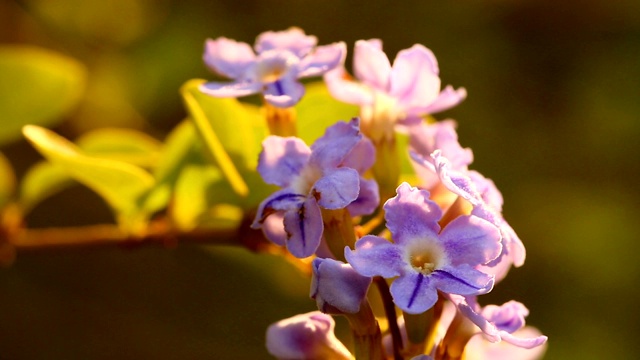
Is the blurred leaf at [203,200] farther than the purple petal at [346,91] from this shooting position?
Yes

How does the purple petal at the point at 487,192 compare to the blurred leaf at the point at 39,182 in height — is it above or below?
above

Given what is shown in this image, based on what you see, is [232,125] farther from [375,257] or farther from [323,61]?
[375,257]

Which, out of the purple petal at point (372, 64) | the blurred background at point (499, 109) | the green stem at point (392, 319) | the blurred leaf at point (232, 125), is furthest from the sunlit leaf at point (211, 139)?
the blurred background at point (499, 109)

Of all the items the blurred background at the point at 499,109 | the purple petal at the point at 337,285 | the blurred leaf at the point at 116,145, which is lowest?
the blurred background at the point at 499,109

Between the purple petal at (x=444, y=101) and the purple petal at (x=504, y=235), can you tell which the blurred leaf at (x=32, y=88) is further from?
the purple petal at (x=504, y=235)

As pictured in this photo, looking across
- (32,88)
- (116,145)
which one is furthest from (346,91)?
(32,88)

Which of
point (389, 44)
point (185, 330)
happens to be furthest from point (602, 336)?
point (185, 330)
